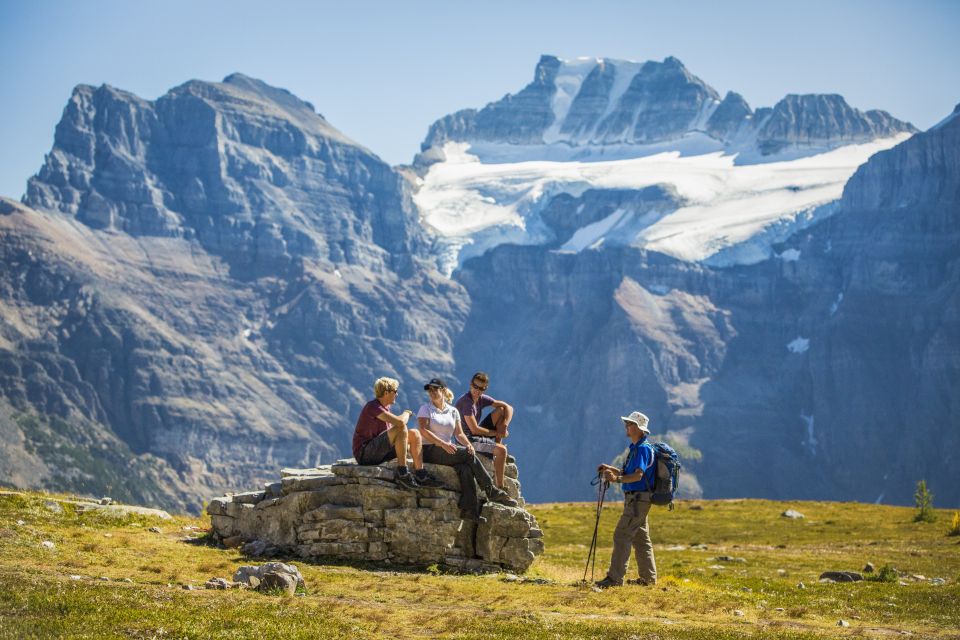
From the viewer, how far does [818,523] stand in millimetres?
74000

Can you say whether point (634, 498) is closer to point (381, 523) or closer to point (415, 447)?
point (415, 447)

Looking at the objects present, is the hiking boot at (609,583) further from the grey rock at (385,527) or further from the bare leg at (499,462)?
the bare leg at (499,462)

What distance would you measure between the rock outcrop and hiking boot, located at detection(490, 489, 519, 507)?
37 centimetres

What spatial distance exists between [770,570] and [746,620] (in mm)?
19268

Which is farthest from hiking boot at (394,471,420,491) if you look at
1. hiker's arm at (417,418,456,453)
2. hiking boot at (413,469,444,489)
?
hiker's arm at (417,418,456,453)

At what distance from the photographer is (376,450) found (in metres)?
34.2

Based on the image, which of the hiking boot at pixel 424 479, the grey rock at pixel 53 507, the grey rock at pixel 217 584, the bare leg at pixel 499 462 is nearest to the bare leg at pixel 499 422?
the bare leg at pixel 499 462

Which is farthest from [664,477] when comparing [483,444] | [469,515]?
[483,444]

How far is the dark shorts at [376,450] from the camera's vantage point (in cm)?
3419

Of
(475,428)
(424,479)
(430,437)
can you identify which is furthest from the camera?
(475,428)

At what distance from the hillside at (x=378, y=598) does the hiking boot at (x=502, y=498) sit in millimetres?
2097

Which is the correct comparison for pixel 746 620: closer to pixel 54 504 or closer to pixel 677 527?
pixel 54 504

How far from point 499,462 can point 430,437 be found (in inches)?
105

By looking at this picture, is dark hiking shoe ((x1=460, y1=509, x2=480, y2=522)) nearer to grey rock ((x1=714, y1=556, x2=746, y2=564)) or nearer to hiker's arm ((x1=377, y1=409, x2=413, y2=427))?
hiker's arm ((x1=377, y1=409, x2=413, y2=427))
